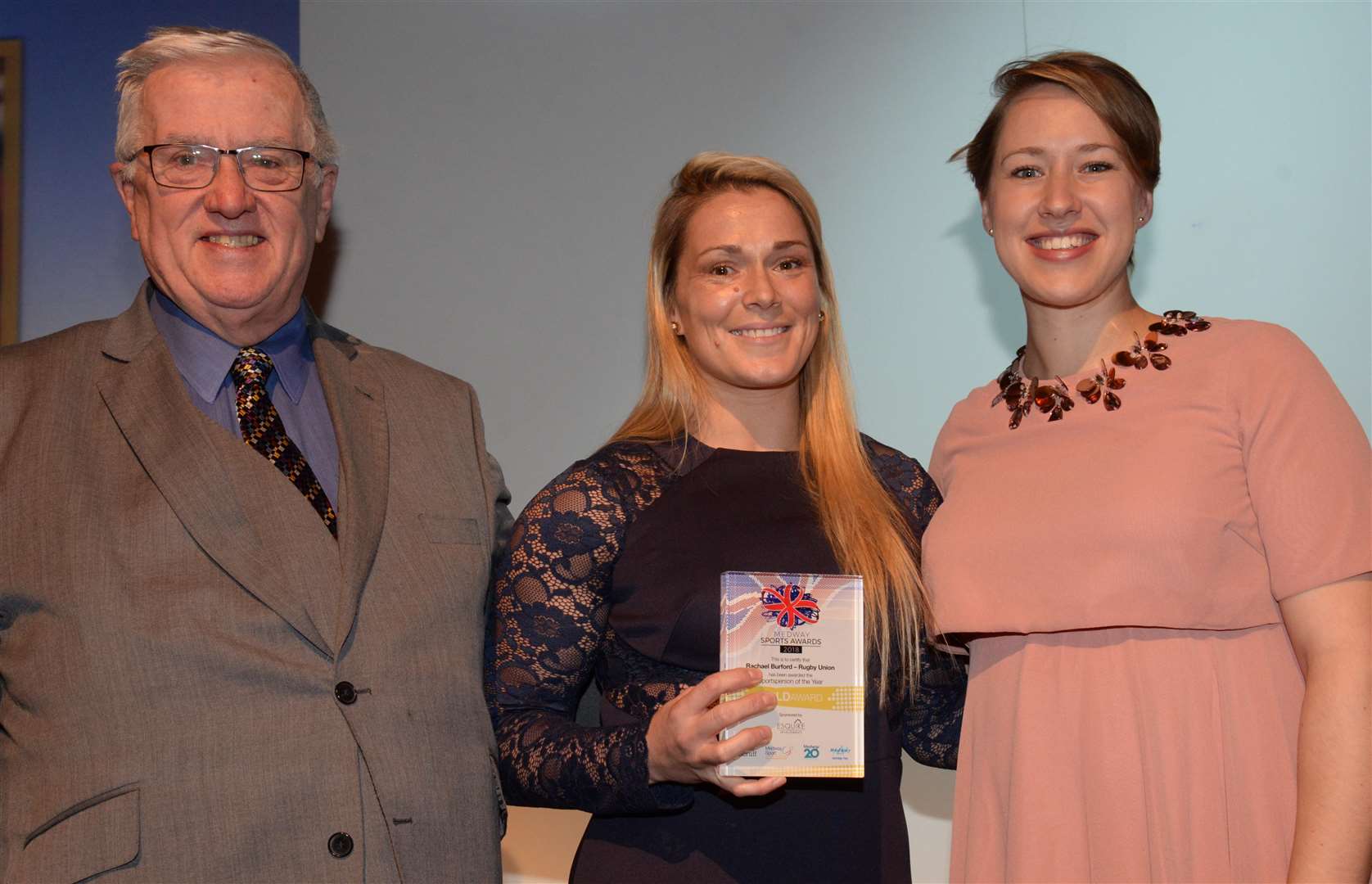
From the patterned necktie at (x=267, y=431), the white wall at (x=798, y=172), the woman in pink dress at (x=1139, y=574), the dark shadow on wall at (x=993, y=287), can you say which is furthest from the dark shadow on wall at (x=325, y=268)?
the woman in pink dress at (x=1139, y=574)

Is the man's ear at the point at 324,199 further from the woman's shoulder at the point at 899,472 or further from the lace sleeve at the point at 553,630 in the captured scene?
the woman's shoulder at the point at 899,472

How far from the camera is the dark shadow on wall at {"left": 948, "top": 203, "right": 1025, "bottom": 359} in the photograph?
10.9ft

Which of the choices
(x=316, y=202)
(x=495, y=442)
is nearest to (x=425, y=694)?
(x=316, y=202)

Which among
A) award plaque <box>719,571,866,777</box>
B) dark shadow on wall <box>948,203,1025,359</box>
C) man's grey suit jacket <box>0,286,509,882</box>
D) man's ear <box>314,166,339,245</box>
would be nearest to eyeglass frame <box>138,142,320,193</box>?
man's ear <box>314,166,339,245</box>

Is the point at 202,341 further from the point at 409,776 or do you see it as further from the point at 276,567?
the point at 409,776

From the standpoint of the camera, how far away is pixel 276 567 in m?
1.93

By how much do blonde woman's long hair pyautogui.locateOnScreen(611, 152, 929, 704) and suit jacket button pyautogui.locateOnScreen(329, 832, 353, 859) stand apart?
0.91 meters

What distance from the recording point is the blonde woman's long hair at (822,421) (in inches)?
89.3

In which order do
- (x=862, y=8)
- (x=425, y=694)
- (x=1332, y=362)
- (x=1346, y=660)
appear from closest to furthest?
1. (x=1346, y=660)
2. (x=425, y=694)
3. (x=1332, y=362)
4. (x=862, y=8)

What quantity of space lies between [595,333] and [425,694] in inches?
65.6

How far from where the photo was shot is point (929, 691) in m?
2.42

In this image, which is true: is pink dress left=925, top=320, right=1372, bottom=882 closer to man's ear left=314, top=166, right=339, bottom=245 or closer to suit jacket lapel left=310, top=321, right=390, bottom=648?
suit jacket lapel left=310, top=321, right=390, bottom=648

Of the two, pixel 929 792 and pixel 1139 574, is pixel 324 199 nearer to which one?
pixel 1139 574

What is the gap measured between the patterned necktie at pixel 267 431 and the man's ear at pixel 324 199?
29 cm
